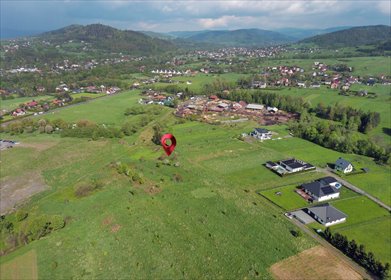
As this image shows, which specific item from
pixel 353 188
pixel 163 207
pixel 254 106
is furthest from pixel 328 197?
pixel 254 106

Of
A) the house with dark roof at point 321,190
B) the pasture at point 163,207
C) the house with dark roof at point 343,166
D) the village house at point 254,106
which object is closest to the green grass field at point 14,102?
the pasture at point 163,207

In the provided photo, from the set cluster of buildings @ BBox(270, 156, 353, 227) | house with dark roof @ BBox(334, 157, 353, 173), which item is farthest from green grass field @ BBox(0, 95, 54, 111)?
house with dark roof @ BBox(334, 157, 353, 173)

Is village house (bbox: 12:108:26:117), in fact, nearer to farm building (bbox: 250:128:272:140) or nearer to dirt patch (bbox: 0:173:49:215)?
dirt patch (bbox: 0:173:49:215)

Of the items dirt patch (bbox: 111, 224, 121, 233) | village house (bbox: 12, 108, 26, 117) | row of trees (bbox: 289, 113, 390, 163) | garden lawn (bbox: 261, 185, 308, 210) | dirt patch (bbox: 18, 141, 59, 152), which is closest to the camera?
dirt patch (bbox: 111, 224, 121, 233)

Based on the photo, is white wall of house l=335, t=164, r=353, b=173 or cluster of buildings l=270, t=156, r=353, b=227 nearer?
cluster of buildings l=270, t=156, r=353, b=227

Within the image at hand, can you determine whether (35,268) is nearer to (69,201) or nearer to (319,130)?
(69,201)

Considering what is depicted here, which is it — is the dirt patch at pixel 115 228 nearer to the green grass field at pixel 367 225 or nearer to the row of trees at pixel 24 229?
the row of trees at pixel 24 229

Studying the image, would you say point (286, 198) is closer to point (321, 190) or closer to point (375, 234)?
point (321, 190)
